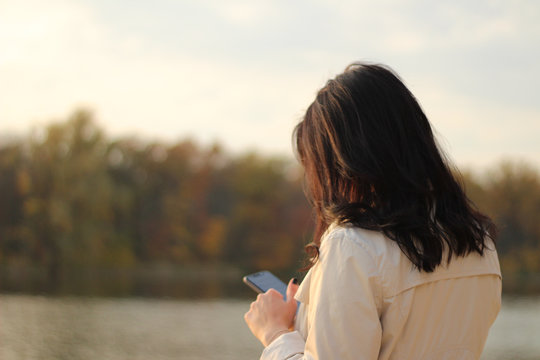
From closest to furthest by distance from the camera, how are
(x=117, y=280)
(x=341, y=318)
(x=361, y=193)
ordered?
(x=341, y=318), (x=361, y=193), (x=117, y=280)

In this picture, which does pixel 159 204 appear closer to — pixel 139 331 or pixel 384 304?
pixel 139 331

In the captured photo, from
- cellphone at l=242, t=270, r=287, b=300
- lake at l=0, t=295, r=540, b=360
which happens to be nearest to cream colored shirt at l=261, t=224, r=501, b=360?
cellphone at l=242, t=270, r=287, b=300

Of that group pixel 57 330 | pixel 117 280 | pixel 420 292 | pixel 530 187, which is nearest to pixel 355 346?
pixel 420 292

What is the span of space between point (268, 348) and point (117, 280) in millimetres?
22997

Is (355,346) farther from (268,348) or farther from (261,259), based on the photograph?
(261,259)

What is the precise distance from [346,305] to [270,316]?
10.7 inches

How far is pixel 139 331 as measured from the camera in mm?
13219

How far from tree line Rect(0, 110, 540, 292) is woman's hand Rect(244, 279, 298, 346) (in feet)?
74.9

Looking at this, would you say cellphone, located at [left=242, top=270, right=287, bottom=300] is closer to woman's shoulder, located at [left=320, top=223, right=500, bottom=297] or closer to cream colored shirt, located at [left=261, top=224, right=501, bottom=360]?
cream colored shirt, located at [left=261, top=224, right=501, bottom=360]

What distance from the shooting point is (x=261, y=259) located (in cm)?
2820

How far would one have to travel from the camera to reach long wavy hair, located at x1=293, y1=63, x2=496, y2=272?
3.23 ft

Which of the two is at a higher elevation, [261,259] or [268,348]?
[268,348]

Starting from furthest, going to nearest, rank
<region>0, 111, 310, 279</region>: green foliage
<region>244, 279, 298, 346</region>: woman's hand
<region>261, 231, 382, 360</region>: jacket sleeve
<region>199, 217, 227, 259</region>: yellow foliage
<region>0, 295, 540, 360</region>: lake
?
<region>199, 217, 227, 259</region>: yellow foliage, <region>0, 111, 310, 279</region>: green foliage, <region>0, 295, 540, 360</region>: lake, <region>244, 279, 298, 346</region>: woman's hand, <region>261, 231, 382, 360</region>: jacket sleeve

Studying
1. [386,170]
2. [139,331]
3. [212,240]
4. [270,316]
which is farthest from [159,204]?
[386,170]
